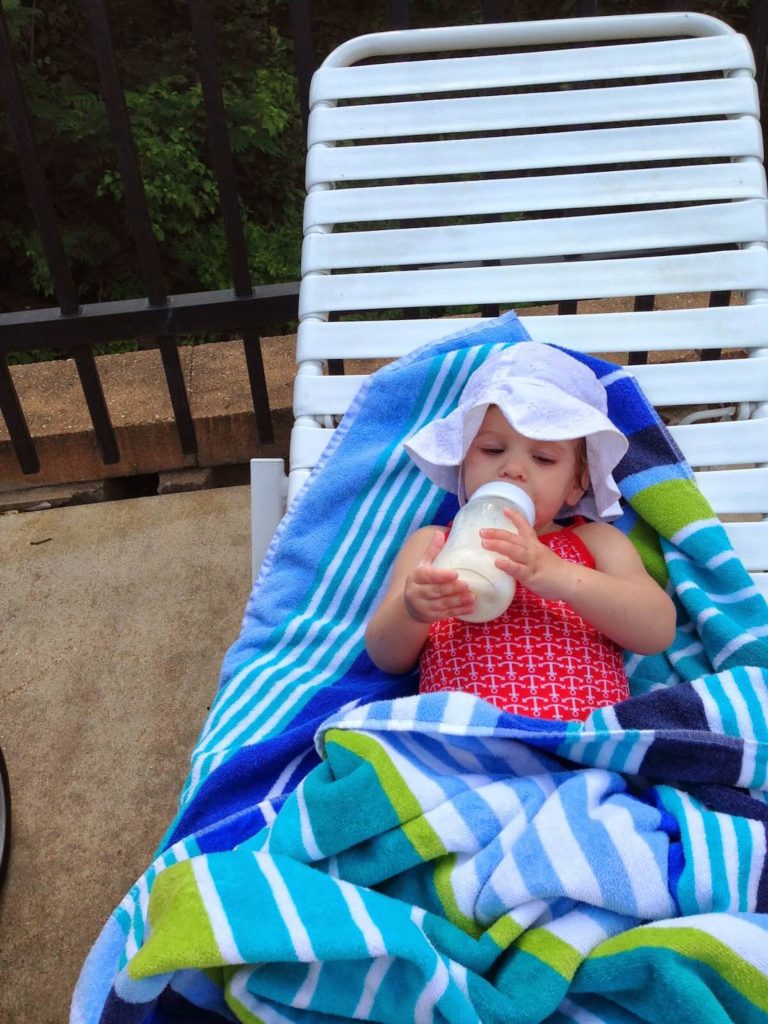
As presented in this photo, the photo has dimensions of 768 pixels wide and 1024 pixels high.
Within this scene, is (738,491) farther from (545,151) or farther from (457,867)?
(457,867)

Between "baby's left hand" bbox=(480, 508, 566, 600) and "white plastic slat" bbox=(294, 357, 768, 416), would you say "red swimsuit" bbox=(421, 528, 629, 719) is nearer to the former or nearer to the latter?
"baby's left hand" bbox=(480, 508, 566, 600)

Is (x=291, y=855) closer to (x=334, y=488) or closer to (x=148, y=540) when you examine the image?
(x=334, y=488)

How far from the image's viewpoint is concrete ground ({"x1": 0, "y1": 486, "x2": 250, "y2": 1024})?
5.93 feet

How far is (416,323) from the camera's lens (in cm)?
194

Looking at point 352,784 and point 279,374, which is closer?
point 352,784

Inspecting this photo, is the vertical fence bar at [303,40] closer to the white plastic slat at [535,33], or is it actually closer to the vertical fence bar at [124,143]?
the white plastic slat at [535,33]

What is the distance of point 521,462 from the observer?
1.45 m

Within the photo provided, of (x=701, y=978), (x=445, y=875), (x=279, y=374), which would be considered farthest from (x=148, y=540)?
(x=701, y=978)

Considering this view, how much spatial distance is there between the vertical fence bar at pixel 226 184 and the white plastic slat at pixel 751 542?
1415mm

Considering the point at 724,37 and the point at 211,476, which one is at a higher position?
the point at 724,37

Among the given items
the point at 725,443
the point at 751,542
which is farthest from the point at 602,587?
the point at 725,443

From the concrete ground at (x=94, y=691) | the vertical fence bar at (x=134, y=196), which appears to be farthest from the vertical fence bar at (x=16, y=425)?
the vertical fence bar at (x=134, y=196)

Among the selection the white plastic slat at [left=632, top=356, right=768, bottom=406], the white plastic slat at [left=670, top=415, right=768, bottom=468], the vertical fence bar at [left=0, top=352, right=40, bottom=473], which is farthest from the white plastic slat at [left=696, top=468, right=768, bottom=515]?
the vertical fence bar at [left=0, top=352, right=40, bottom=473]

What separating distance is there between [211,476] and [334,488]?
48.3 inches
